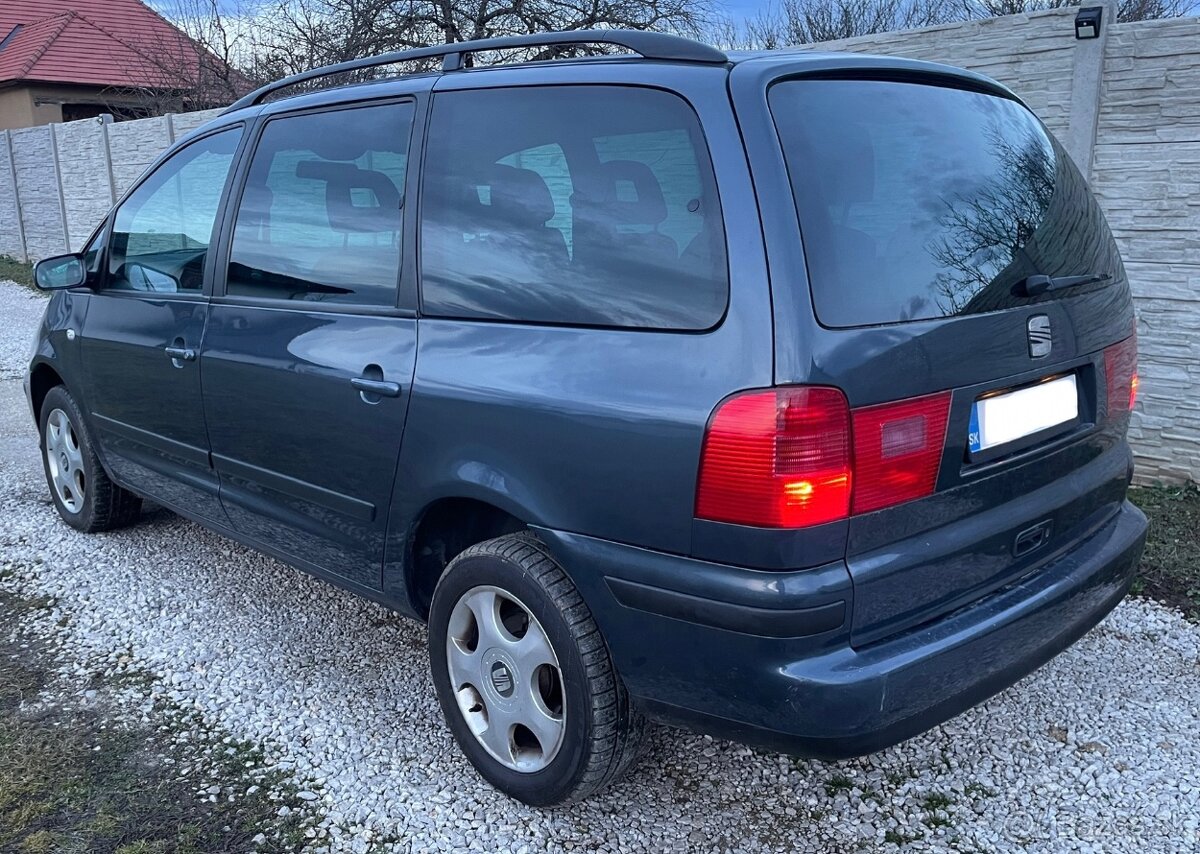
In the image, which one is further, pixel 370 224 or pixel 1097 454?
pixel 370 224

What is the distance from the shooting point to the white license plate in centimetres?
220

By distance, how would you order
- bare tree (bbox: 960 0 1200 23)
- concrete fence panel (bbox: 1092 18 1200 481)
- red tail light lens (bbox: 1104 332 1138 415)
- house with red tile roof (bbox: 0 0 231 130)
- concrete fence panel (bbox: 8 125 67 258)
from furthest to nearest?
house with red tile roof (bbox: 0 0 231 130)
bare tree (bbox: 960 0 1200 23)
concrete fence panel (bbox: 8 125 67 258)
concrete fence panel (bbox: 1092 18 1200 481)
red tail light lens (bbox: 1104 332 1138 415)

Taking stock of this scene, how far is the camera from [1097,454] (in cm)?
261

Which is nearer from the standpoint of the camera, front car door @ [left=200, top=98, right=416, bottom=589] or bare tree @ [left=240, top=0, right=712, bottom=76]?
front car door @ [left=200, top=98, right=416, bottom=589]

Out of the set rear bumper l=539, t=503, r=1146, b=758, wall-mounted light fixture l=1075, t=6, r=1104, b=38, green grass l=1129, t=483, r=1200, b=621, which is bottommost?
green grass l=1129, t=483, r=1200, b=621

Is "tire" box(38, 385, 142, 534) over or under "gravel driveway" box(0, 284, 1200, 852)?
over

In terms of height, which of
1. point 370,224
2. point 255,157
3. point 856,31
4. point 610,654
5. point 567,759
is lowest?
point 567,759

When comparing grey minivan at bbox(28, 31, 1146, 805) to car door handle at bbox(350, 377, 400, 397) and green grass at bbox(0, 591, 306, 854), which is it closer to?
car door handle at bbox(350, 377, 400, 397)

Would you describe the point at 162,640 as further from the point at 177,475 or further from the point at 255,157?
the point at 255,157

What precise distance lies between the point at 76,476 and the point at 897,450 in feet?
13.4

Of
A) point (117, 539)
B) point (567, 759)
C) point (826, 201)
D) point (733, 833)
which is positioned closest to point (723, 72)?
point (826, 201)

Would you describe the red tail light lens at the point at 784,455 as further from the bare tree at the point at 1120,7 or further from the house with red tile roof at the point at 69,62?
the house with red tile roof at the point at 69,62

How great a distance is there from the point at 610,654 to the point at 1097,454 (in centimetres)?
143

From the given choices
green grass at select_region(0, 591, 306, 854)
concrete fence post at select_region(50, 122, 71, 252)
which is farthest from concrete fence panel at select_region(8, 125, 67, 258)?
green grass at select_region(0, 591, 306, 854)
